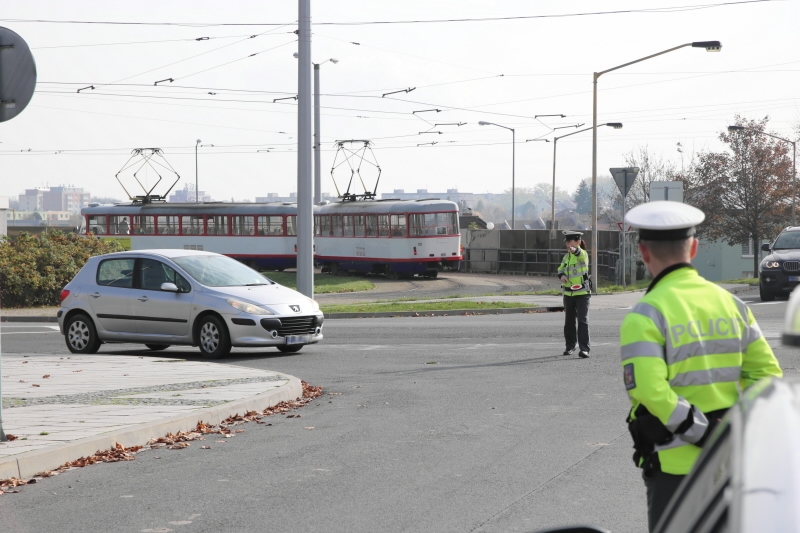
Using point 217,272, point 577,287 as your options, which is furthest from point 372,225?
point 577,287

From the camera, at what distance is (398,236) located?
45125 mm

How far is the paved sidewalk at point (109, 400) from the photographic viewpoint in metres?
8.12

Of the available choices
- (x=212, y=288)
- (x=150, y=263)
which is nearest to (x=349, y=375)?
(x=212, y=288)

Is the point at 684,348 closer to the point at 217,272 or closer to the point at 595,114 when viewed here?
the point at 217,272

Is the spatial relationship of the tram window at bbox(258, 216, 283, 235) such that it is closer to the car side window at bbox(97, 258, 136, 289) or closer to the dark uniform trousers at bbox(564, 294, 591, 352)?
the car side window at bbox(97, 258, 136, 289)

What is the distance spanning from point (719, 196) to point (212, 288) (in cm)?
4697

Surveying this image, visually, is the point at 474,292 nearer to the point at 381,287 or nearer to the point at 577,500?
the point at 381,287

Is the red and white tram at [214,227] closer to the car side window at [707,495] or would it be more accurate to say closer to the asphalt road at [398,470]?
the asphalt road at [398,470]

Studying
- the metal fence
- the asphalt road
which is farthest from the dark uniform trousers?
the metal fence

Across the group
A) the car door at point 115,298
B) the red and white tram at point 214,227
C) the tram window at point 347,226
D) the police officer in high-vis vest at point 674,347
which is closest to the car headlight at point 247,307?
the car door at point 115,298

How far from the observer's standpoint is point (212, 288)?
15.7 metres

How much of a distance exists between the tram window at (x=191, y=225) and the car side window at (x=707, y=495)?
49.2m

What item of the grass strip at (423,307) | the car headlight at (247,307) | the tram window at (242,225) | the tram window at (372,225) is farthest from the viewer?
the tram window at (242,225)

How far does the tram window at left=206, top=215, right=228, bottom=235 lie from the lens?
50156 mm
